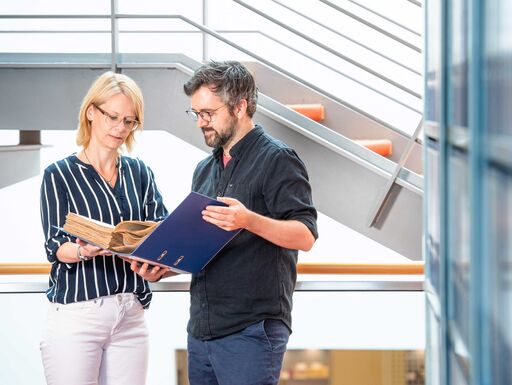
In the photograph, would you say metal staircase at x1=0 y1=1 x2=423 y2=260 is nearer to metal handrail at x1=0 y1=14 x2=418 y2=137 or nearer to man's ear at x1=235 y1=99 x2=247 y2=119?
metal handrail at x1=0 y1=14 x2=418 y2=137

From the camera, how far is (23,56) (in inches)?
198

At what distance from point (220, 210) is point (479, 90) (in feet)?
2.85

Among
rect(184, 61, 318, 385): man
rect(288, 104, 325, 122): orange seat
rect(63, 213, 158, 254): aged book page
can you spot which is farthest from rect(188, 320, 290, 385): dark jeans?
rect(288, 104, 325, 122): orange seat

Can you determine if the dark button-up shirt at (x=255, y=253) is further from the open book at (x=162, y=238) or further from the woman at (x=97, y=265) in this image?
the woman at (x=97, y=265)

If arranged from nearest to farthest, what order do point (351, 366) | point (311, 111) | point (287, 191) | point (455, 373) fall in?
point (455, 373) < point (287, 191) < point (351, 366) < point (311, 111)

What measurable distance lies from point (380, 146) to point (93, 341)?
2.98 meters

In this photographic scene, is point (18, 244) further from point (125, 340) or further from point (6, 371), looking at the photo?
point (125, 340)

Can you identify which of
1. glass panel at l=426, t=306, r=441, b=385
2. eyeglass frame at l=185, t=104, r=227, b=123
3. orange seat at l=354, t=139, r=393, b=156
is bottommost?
glass panel at l=426, t=306, r=441, b=385

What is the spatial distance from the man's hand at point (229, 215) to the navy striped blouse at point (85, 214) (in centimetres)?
41

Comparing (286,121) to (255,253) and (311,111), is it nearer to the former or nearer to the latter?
(311,111)

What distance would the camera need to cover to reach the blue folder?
190cm

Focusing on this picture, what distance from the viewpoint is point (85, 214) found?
7.21 feet

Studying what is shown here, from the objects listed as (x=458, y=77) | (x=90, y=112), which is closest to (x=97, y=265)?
(x=90, y=112)

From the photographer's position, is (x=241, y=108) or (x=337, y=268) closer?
(x=241, y=108)
